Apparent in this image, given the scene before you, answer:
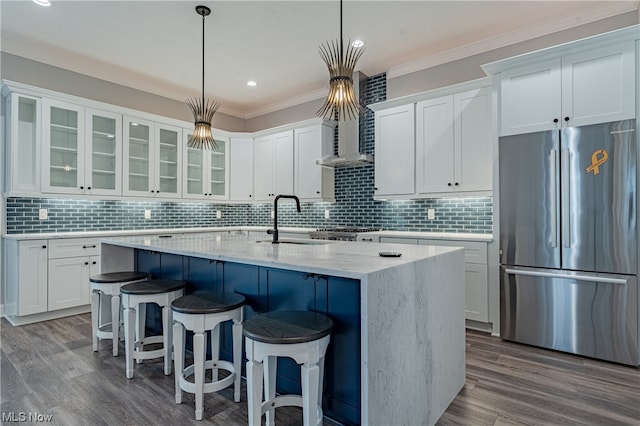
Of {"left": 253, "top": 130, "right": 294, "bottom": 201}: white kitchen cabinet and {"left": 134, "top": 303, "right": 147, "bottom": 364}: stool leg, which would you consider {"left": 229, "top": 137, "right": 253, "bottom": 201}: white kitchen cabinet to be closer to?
{"left": 253, "top": 130, "right": 294, "bottom": 201}: white kitchen cabinet

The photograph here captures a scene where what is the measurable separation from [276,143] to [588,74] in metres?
4.06

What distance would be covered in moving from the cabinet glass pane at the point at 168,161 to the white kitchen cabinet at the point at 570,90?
14.4ft

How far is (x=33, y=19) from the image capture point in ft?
11.0

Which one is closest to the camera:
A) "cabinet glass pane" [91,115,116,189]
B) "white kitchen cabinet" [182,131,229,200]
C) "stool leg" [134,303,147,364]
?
"stool leg" [134,303,147,364]

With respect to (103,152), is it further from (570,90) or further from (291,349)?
(570,90)

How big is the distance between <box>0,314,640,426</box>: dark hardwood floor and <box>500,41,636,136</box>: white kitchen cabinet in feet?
6.48

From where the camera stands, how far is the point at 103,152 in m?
4.40

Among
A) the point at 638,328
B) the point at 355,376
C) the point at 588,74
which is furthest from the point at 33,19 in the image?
the point at 638,328

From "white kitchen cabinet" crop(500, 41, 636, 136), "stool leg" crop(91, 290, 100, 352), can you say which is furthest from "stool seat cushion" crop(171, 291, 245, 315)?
"white kitchen cabinet" crop(500, 41, 636, 136)

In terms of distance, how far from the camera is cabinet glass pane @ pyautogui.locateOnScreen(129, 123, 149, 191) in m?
4.68

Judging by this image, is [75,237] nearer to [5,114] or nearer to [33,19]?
[5,114]

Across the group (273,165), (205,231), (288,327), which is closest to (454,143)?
(273,165)

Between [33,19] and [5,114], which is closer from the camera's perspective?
[33,19]

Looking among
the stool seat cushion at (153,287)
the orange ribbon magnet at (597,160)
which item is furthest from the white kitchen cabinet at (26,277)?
the orange ribbon magnet at (597,160)
